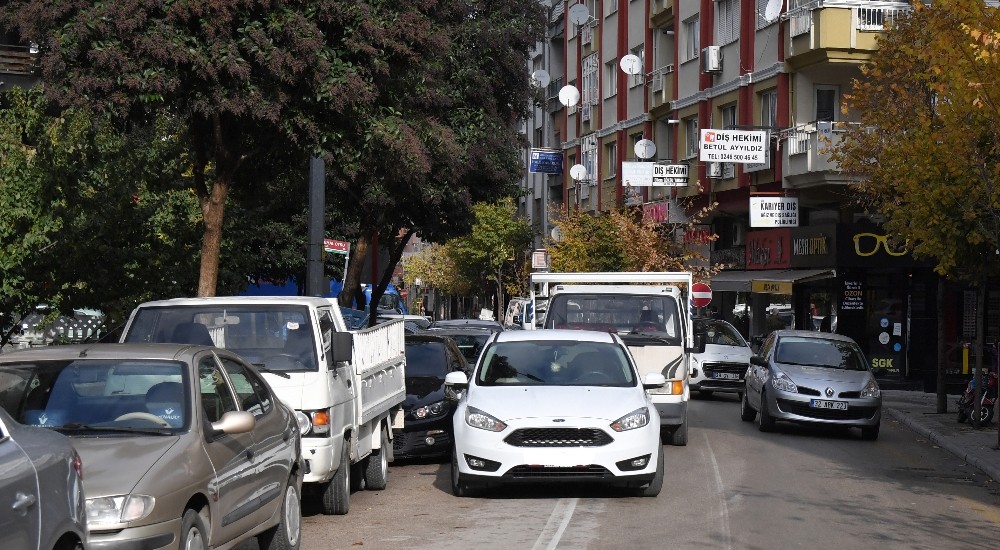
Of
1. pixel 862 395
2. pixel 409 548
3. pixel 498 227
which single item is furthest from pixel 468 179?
pixel 498 227

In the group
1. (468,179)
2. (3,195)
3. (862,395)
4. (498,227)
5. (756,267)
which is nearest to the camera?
(3,195)

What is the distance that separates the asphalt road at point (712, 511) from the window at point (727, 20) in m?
22.8

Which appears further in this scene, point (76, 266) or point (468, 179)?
point (468, 179)

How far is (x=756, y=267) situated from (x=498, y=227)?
28.4m

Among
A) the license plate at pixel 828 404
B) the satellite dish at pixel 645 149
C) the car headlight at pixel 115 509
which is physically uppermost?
the satellite dish at pixel 645 149

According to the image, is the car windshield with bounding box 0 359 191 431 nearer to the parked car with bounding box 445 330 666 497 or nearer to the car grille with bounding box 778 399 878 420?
the parked car with bounding box 445 330 666 497

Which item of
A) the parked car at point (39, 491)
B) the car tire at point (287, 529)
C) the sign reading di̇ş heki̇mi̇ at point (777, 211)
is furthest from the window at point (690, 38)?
the parked car at point (39, 491)

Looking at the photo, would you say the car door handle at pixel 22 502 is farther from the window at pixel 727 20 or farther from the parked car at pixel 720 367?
the window at pixel 727 20

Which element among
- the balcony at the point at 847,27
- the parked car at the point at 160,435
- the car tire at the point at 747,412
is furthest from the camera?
the balcony at the point at 847,27

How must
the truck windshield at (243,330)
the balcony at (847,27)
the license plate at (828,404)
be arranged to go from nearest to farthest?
the truck windshield at (243,330) → the license plate at (828,404) → the balcony at (847,27)

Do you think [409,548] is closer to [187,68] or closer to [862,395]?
[187,68]

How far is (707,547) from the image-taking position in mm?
10117

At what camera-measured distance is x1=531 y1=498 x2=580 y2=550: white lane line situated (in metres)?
10.2

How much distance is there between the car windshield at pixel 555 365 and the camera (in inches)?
546
